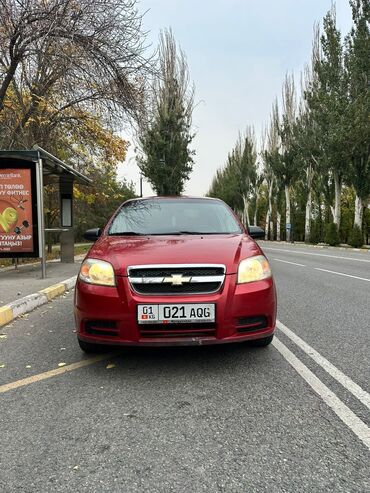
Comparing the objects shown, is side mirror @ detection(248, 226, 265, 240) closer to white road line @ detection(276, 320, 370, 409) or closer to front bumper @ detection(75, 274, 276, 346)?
white road line @ detection(276, 320, 370, 409)

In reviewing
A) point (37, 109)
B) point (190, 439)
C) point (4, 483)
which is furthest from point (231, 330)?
point (37, 109)

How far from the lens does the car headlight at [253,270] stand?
12.1ft

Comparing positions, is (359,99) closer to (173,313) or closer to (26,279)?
(26,279)

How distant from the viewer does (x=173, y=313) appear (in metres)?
3.44

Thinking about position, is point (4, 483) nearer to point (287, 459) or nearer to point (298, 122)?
point (287, 459)

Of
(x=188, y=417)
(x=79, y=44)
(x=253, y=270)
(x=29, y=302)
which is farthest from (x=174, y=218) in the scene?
(x=79, y=44)

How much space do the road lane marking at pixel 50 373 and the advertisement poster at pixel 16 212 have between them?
19.5 ft

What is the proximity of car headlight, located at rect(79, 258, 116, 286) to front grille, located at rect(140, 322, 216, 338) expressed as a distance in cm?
50

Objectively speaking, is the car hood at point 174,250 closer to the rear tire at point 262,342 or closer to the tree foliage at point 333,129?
the rear tire at point 262,342

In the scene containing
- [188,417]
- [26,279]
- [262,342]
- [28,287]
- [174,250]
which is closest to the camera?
[188,417]

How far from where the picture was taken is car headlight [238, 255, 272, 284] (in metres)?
3.68

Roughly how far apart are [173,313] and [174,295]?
0.15 meters

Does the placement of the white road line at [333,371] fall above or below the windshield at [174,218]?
below

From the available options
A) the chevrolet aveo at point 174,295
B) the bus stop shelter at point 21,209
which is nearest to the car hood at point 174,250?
the chevrolet aveo at point 174,295
